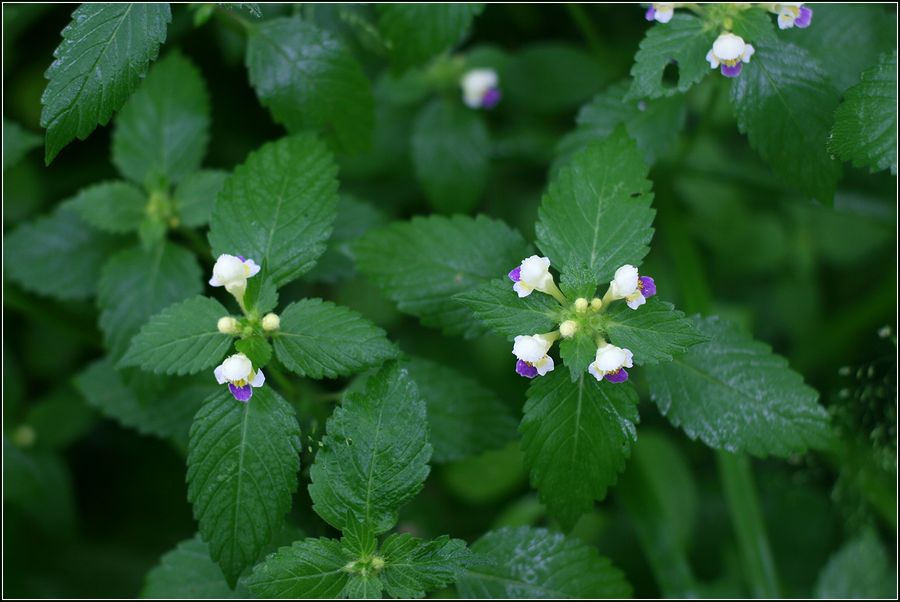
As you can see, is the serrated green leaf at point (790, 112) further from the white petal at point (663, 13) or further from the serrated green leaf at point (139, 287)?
the serrated green leaf at point (139, 287)

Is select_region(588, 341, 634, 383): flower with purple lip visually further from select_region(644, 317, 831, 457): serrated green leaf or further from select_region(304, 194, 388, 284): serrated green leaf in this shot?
select_region(304, 194, 388, 284): serrated green leaf

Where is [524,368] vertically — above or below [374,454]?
above

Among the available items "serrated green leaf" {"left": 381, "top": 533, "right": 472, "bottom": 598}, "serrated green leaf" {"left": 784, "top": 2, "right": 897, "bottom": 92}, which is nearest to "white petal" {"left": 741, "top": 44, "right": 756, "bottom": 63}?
"serrated green leaf" {"left": 784, "top": 2, "right": 897, "bottom": 92}

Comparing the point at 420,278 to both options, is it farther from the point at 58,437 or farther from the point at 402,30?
the point at 58,437

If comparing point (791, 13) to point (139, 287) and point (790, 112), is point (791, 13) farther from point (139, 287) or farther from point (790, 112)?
point (139, 287)

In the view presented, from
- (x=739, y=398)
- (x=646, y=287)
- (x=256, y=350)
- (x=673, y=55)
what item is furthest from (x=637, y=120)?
(x=256, y=350)

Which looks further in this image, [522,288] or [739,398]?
[739,398]
